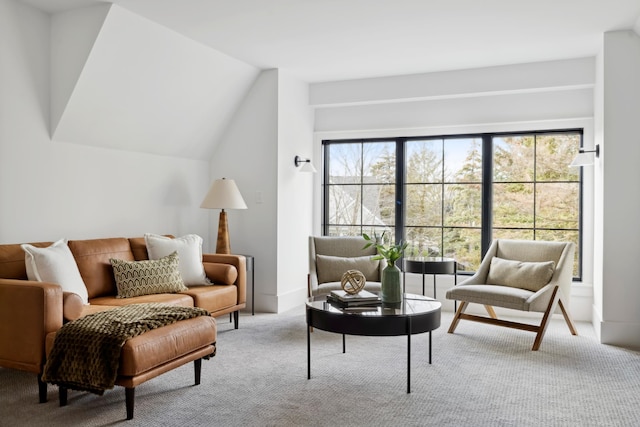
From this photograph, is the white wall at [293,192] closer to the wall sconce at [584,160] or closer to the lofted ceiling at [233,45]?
the lofted ceiling at [233,45]

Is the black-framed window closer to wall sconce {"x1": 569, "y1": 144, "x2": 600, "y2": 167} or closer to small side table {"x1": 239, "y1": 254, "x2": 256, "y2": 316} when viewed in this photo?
wall sconce {"x1": 569, "y1": 144, "x2": 600, "y2": 167}

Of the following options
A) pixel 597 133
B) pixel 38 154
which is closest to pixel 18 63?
pixel 38 154

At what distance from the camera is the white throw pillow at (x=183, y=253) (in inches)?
176

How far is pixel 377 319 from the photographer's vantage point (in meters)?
3.16

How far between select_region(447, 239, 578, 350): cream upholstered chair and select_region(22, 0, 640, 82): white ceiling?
1787 millimetres

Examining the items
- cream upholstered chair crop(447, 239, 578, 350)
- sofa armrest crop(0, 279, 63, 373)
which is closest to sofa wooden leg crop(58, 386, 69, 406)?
sofa armrest crop(0, 279, 63, 373)

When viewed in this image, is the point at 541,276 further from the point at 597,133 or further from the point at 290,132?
the point at 290,132

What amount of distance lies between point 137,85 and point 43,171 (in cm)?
106

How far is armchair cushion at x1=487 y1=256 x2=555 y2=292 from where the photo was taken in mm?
4438

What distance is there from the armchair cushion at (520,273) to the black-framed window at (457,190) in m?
0.92

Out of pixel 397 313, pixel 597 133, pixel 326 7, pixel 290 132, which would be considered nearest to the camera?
pixel 397 313

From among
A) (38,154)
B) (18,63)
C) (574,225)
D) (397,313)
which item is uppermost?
(18,63)

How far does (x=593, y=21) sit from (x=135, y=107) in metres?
3.83

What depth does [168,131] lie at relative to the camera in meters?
5.18
